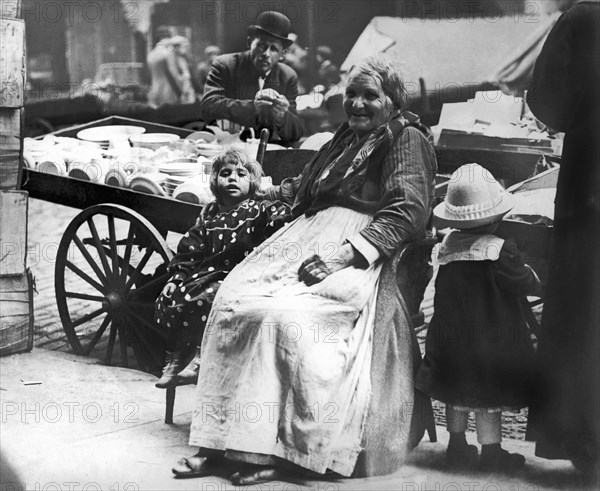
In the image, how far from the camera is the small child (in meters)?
4.74

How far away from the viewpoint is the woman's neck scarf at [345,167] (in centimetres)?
476

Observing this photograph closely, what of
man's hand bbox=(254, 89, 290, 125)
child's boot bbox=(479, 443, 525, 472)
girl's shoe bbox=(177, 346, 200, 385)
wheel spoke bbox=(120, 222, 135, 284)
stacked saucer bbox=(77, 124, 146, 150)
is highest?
man's hand bbox=(254, 89, 290, 125)

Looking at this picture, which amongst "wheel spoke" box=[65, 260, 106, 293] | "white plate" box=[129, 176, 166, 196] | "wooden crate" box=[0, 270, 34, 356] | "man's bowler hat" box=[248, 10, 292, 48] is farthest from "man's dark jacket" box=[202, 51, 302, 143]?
"wooden crate" box=[0, 270, 34, 356]

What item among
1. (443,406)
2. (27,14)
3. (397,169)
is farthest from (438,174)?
(27,14)

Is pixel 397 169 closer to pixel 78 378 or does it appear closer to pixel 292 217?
pixel 292 217

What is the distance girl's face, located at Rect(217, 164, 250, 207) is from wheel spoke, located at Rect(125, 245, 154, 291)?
0.53m

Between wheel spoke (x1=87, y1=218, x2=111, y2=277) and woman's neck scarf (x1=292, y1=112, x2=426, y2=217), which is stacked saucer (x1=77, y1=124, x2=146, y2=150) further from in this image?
woman's neck scarf (x1=292, y1=112, x2=426, y2=217)

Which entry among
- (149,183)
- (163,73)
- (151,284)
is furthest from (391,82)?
(151,284)

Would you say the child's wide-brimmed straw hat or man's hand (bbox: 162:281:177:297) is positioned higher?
the child's wide-brimmed straw hat

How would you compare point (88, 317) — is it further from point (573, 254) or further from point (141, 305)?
point (573, 254)

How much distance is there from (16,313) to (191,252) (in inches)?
45.3

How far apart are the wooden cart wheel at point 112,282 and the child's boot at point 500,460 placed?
168 centimetres

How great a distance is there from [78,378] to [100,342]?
0.22 meters

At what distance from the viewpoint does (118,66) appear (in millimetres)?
5316
